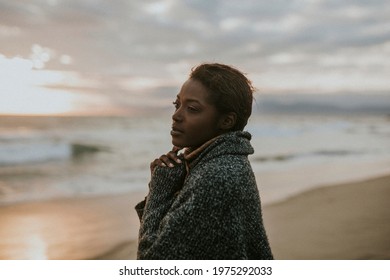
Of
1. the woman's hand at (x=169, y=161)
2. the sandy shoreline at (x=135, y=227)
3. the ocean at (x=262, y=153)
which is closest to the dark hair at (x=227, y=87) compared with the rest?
the woman's hand at (x=169, y=161)

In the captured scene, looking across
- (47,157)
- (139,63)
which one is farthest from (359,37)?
(47,157)

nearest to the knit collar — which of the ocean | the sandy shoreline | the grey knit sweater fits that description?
the grey knit sweater

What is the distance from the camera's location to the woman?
1.05m

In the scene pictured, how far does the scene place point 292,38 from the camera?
3393mm

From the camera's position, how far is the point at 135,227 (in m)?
3.44

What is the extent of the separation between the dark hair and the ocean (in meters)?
2.39

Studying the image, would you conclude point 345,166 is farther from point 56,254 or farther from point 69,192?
point 56,254

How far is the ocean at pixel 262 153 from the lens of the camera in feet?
14.5

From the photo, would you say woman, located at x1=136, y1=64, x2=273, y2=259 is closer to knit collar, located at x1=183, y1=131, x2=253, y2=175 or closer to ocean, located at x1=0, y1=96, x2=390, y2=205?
knit collar, located at x1=183, y1=131, x2=253, y2=175

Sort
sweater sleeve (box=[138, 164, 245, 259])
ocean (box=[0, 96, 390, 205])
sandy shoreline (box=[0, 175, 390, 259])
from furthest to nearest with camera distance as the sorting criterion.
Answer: ocean (box=[0, 96, 390, 205])
sandy shoreline (box=[0, 175, 390, 259])
sweater sleeve (box=[138, 164, 245, 259])

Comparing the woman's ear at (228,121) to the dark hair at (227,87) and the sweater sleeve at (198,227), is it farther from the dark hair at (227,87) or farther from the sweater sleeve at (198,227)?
the sweater sleeve at (198,227)

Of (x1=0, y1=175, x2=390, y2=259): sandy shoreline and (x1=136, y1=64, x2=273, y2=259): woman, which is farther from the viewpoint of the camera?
(x1=0, y1=175, x2=390, y2=259): sandy shoreline

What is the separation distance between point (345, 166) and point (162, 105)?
2634 mm

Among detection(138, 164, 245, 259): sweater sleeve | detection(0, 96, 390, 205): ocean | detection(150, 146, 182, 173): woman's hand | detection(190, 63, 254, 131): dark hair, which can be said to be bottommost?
detection(138, 164, 245, 259): sweater sleeve
